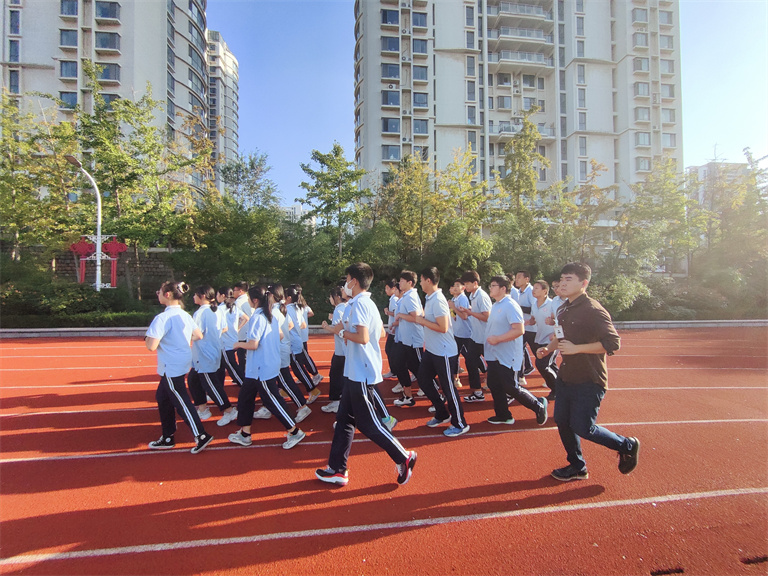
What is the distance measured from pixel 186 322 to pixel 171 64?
1603 inches

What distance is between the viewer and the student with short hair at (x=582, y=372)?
10.7 ft

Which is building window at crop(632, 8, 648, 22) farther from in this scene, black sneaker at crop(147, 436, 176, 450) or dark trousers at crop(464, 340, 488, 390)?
black sneaker at crop(147, 436, 176, 450)

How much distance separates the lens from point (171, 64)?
35.1 metres

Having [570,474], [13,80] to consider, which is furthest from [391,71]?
[570,474]

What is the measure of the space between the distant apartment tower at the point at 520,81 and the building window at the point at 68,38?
77.8 feet

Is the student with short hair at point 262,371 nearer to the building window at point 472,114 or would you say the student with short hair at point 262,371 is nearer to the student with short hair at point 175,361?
the student with short hair at point 175,361

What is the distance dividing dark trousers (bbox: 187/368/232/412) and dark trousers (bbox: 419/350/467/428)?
2.65m

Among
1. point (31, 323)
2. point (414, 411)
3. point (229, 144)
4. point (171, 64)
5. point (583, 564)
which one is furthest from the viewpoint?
point (229, 144)

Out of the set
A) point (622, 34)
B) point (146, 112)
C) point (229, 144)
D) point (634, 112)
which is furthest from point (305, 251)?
point (229, 144)

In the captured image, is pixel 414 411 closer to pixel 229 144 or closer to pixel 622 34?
pixel 622 34

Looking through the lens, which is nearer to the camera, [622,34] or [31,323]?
[31,323]

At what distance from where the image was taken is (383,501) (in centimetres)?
323

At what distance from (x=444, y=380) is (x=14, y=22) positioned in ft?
155

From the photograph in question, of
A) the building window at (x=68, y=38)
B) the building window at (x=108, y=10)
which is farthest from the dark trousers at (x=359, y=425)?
the building window at (x=68, y=38)
